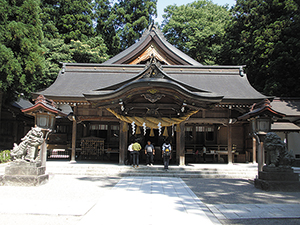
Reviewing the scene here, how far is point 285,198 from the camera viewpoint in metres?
6.34

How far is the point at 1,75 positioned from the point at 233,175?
41.5 feet

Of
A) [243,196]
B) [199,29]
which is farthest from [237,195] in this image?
[199,29]

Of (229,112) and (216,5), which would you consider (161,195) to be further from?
(216,5)

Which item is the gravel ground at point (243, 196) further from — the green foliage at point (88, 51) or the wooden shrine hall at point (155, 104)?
the green foliage at point (88, 51)

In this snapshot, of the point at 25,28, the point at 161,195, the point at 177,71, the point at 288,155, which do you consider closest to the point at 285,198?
the point at 288,155

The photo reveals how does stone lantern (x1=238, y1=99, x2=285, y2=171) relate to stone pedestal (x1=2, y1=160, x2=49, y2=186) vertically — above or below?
above

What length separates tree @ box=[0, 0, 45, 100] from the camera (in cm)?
1208

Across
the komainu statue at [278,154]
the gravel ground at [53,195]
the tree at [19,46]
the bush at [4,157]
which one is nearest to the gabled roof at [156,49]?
the tree at [19,46]

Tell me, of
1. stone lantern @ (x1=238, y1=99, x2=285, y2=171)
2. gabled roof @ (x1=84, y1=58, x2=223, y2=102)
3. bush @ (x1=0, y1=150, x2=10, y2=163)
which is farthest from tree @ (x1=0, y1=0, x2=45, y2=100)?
stone lantern @ (x1=238, y1=99, x2=285, y2=171)

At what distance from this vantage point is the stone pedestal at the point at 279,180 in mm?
7129

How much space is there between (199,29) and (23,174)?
28016 mm

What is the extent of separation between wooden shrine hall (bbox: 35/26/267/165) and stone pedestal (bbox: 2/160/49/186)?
3.90 meters

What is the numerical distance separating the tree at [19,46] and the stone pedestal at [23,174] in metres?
6.46

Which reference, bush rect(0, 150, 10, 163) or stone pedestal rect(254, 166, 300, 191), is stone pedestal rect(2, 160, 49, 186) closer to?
bush rect(0, 150, 10, 163)
